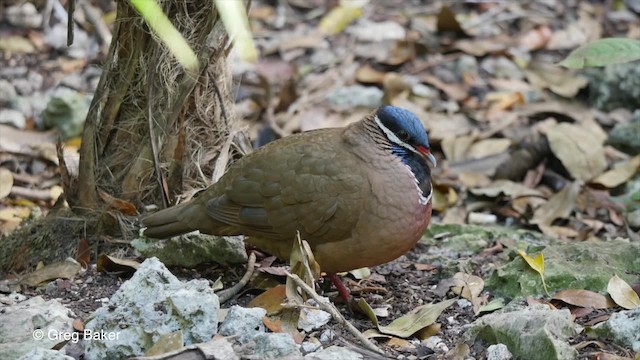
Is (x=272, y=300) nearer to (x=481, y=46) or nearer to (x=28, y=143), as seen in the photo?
(x=28, y=143)

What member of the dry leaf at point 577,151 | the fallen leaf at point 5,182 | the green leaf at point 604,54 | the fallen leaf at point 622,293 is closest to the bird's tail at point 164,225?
the fallen leaf at point 5,182

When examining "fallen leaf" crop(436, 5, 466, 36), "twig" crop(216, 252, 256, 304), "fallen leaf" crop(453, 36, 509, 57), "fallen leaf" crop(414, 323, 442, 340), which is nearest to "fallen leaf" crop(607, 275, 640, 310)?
"fallen leaf" crop(414, 323, 442, 340)

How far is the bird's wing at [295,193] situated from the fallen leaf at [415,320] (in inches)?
16.6

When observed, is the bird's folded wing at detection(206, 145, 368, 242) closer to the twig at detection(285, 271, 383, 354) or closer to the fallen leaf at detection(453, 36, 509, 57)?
the twig at detection(285, 271, 383, 354)

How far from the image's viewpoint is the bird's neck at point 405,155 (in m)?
4.31

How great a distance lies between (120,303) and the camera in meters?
3.48

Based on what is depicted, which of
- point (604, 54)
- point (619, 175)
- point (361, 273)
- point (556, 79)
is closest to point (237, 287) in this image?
point (361, 273)

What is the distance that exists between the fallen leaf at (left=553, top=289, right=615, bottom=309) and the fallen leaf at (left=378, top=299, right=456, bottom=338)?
43 cm

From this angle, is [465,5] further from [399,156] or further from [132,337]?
[132,337]

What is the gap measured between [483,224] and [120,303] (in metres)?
2.84

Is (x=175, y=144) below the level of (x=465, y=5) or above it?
above

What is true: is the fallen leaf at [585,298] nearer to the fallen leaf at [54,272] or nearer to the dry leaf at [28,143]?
the fallen leaf at [54,272]

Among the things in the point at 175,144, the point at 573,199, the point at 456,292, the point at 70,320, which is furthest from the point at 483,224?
the point at 70,320

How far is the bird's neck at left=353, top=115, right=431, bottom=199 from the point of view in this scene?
4309mm
